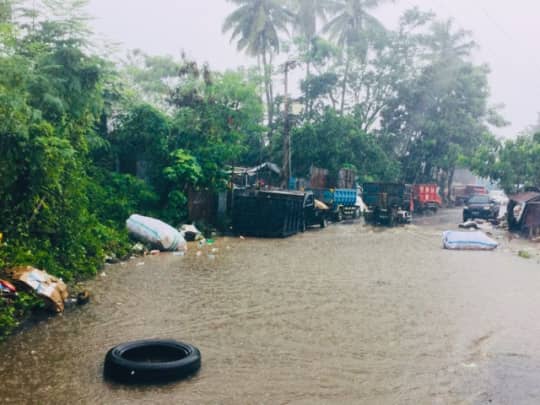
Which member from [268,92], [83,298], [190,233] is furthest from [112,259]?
[268,92]

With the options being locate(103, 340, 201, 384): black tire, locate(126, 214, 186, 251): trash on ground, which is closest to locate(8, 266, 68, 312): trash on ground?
locate(103, 340, 201, 384): black tire

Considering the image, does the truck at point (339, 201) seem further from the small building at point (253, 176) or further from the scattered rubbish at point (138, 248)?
the scattered rubbish at point (138, 248)

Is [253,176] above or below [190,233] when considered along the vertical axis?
above

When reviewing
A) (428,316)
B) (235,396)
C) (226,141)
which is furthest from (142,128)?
(235,396)

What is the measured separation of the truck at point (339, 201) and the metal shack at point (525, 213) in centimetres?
727

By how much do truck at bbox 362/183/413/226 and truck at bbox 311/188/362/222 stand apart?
0.82 meters

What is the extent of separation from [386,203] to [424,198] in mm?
9871

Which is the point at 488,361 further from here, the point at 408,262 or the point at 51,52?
the point at 51,52

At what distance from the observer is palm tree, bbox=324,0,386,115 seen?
3872 cm

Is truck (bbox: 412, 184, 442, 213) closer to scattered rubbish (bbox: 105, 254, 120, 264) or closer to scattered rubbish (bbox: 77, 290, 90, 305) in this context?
scattered rubbish (bbox: 105, 254, 120, 264)

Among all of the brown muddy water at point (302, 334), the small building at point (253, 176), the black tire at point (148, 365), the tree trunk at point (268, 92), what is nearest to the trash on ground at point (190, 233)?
the small building at point (253, 176)

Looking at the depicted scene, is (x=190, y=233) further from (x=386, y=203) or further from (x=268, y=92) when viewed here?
(x=268, y=92)

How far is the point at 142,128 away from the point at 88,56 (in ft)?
22.5

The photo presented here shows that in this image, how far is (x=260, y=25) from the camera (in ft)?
114
